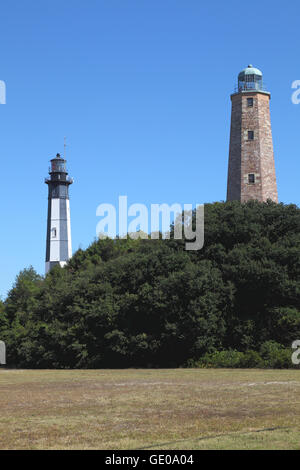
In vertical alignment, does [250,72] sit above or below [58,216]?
above

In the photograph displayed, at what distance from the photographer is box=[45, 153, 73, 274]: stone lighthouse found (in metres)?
79.9

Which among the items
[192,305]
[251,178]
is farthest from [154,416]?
[251,178]

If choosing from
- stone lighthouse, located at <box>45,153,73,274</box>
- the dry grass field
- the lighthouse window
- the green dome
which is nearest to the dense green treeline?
the dry grass field

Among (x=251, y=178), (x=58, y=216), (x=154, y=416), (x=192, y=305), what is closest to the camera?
(x=154, y=416)

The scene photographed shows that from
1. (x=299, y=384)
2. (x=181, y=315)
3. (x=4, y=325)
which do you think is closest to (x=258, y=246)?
(x=181, y=315)

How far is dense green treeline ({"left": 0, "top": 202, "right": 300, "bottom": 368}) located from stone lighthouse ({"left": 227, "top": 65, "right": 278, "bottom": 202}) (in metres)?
15.2

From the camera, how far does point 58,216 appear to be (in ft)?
266

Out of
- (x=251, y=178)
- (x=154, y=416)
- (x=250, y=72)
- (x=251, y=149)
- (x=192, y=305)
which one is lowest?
(x=154, y=416)

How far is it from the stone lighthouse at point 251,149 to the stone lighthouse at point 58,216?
97.5 feet

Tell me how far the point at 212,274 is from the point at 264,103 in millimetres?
26367

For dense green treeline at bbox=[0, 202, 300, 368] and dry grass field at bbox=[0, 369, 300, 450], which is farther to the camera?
dense green treeline at bbox=[0, 202, 300, 368]

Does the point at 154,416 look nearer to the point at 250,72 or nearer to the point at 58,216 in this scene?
the point at 250,72

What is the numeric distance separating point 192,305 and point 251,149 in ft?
82.5

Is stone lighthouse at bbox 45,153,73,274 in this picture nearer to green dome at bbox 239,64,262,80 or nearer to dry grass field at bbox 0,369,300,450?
green dome at bbox 239,64,262,80
